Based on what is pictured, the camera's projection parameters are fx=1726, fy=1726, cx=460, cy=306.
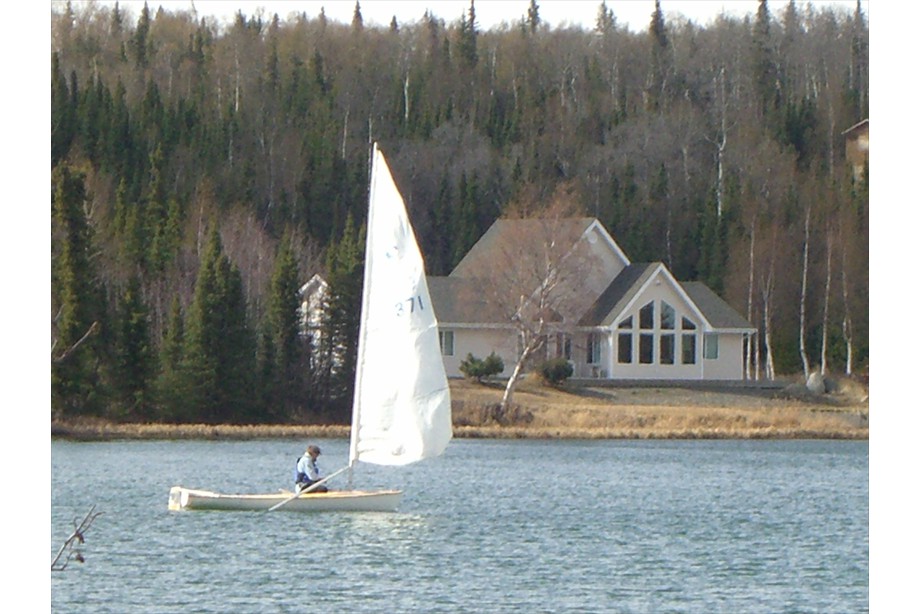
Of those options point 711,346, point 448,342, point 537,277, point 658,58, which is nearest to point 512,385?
point 537,277

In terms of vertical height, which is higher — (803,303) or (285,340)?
(803,303)

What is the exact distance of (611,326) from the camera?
4975 centimetres

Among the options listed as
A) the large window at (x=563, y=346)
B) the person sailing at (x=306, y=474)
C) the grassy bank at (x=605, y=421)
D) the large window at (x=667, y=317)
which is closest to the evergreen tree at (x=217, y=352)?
the grassy bank at (x=605, y=421)

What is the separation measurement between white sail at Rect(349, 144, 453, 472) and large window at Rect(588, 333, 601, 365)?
27.1 m

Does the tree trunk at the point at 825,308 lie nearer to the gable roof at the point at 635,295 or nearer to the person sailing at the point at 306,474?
the gable roof at the point at 635,295

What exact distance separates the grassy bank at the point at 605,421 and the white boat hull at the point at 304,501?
14395mm

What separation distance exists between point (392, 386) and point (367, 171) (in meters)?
45.1

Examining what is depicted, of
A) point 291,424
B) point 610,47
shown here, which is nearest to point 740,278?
point 291,424

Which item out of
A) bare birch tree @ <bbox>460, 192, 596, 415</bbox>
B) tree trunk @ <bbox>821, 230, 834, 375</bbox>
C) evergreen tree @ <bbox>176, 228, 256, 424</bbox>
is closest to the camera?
evergreen tree @ <bbox>176, 228, 256, 424</bbox>

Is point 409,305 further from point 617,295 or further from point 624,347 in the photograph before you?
point 617,295

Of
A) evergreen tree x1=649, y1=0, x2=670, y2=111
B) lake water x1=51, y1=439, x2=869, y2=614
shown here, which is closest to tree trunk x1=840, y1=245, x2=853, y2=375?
lake water x1=51, y1=439, x2=869, y2=614

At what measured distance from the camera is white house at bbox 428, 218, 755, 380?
49781 mm

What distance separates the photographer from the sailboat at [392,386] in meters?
23.9

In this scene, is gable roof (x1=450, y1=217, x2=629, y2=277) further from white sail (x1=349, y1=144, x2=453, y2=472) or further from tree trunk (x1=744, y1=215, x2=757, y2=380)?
white sail (x1=349, y1=144, x2=453, y2=472)
